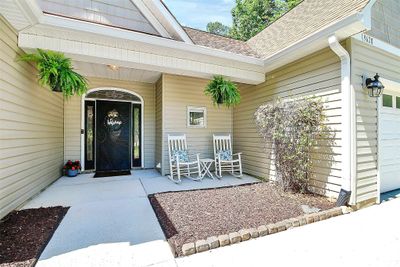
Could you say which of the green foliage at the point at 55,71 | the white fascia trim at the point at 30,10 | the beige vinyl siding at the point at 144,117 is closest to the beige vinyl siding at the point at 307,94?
the beige vinyl siding at the point at 144,117

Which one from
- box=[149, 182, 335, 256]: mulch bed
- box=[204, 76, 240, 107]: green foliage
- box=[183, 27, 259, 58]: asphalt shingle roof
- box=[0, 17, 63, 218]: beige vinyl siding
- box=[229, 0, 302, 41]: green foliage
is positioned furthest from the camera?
box=[229, 0, 302, 41]: green foliage

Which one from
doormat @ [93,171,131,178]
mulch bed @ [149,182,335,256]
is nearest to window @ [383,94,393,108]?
mulch bed @ [149,182,335,256]

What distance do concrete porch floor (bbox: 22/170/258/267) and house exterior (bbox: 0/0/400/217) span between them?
2.39 ft

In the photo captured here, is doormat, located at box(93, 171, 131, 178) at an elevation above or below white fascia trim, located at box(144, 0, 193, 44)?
below

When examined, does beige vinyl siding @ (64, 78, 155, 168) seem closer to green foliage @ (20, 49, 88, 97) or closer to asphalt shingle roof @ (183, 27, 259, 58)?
asphalt shingle roof @ (183, 27, 259, 58)

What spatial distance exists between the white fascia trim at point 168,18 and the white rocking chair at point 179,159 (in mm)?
2284

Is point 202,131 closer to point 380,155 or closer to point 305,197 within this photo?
point 305,197

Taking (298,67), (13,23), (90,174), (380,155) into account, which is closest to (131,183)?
(90,174)

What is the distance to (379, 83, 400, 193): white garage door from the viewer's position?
3.76 metres

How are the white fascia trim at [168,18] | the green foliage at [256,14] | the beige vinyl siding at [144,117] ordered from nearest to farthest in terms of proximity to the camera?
the white fascia trim at [168,18] → the beige vinyl siding at [144,117] → the green foliage at [256,14]

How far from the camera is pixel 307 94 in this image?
3.76 meters

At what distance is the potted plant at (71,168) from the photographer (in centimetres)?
498

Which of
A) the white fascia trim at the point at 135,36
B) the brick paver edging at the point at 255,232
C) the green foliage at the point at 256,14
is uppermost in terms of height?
the green foliage at the point at 256,14

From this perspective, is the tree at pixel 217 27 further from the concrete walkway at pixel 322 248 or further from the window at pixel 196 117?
the concrete walkway at pixel 322 248
